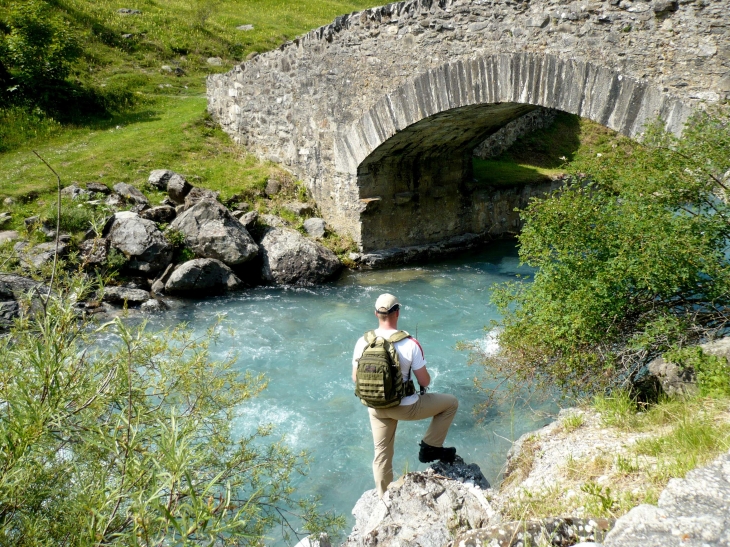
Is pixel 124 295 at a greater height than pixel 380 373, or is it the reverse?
pixel 380 373

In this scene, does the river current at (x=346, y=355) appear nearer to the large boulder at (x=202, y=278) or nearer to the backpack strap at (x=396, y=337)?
the large boulder at (x=202, y=278)

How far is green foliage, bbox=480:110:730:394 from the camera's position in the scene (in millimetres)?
4980

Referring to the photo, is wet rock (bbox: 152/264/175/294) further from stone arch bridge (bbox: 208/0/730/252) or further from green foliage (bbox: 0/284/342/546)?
green foliage (bbox: 0/284/342/546)

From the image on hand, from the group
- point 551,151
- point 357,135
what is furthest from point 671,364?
point 551,151

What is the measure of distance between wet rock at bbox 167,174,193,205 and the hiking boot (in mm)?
9076

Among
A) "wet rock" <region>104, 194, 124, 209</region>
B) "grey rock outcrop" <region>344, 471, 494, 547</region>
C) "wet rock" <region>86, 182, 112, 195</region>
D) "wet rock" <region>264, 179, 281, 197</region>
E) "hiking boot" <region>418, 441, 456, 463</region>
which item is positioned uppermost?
"grey rock outcrop" <region>344, 471, 494, 547</region>

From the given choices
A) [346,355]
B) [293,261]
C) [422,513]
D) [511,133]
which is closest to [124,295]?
[293,261]

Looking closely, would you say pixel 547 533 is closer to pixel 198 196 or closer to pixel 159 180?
pixel 198 196

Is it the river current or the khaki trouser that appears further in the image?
the river current

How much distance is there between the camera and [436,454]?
473 centimetres

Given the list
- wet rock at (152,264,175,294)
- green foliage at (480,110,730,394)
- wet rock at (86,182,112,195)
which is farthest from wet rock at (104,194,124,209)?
green foliage at (480,110,730,394)

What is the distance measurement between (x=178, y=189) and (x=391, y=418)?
30.0ft

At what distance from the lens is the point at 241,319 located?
9.77 metres

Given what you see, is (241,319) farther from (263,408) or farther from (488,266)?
(488,266)
